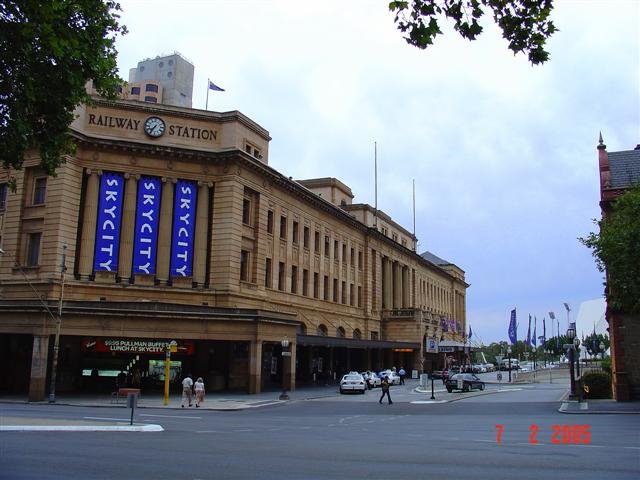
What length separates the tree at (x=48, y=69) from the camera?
15812 mm

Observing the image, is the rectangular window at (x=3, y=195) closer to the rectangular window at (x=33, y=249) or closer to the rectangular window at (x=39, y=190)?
the rectangular window at (x=39, y=190)

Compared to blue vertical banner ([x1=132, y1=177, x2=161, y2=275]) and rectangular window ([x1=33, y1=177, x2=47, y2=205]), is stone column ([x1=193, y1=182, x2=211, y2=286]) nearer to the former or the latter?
blue vertical banner ([x1=132, y1=177, x2=161, y2=275])

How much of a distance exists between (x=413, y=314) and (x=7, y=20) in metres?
66.4

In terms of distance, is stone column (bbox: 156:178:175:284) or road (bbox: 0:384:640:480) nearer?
road (bbox: 0:384:640:480)

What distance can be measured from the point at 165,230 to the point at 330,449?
32.1 metres

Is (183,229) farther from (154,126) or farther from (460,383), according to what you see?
(460,383)

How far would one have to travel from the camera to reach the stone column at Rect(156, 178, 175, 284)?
4475cm

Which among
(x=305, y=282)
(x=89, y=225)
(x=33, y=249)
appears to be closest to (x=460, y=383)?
(x=305, y=282)

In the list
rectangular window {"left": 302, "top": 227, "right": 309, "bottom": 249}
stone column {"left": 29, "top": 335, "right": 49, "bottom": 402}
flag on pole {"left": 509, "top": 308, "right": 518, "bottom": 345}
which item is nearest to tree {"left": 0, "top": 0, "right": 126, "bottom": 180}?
stone column {"left": 29, "top": 335, "right": 49, "bottom": 402}

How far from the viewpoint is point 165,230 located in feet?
149

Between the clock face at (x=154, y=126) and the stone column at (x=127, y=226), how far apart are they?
3.44 meters

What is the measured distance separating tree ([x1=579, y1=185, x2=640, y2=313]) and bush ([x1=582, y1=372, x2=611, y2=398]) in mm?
10746

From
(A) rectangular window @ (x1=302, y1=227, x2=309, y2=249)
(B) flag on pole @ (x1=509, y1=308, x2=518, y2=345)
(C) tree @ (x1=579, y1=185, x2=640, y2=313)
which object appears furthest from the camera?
(B) flag on pole @ (x1=509, y1=308, x2=518, y2=345)

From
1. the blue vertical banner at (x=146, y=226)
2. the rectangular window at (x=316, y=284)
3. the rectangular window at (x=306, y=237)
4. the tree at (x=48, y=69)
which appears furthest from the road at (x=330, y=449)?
the rectangular window at (x=316, y=284)
